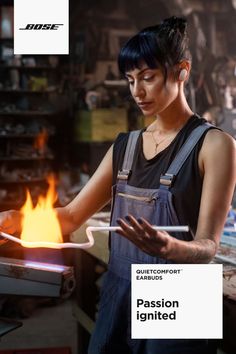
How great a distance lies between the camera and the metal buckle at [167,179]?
0.95m

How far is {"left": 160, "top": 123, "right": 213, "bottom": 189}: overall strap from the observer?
0.95m

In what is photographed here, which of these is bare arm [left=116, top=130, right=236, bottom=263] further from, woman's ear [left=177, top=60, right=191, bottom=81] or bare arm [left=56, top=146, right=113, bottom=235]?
bare arm [left=56, top=146, right=113, bottom=235]

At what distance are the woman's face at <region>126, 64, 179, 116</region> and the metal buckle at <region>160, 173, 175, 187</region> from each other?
149 mm

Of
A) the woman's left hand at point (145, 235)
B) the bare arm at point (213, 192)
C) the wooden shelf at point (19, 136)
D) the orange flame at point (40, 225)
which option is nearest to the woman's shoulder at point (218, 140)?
the bare arm at point (213, 192)

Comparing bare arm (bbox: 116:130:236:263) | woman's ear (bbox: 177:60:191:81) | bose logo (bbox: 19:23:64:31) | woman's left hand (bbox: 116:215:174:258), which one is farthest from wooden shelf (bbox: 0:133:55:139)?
woman's left hand (bbox: 116:215:174:258)


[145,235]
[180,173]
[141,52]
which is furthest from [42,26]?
[145,235]

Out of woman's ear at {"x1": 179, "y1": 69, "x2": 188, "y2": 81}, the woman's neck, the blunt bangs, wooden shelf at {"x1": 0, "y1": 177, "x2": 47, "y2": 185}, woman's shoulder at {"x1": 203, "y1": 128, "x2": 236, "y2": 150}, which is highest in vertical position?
the blunt bangs

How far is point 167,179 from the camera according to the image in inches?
37.8

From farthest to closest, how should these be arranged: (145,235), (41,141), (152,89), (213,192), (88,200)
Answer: (41,141) < (88,200) < (152,89) < (213,192) < (145,235)

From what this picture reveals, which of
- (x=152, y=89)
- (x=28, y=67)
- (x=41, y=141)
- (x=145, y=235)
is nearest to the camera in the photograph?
(x=145, y=235)

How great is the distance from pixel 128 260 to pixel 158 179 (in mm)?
191

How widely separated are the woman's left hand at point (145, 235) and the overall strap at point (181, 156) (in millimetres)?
214

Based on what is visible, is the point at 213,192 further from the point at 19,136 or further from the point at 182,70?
the point at 19,136

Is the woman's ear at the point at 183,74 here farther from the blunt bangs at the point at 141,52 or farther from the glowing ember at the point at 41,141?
the glowing ember at the point at 41,141
